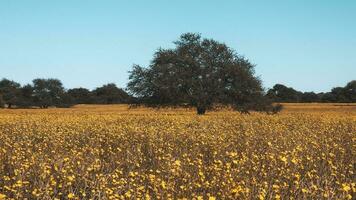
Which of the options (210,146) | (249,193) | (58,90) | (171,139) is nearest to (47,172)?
(249,193)

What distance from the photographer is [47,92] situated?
297 ft

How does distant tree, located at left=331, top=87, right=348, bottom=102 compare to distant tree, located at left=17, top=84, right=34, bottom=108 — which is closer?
distant tree, located at left=17, top=84, right=34, bottom=108

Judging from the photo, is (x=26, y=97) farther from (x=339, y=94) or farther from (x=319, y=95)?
(x=319, y=95)

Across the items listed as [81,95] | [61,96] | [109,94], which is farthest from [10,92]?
[109,94]

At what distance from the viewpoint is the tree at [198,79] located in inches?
1586

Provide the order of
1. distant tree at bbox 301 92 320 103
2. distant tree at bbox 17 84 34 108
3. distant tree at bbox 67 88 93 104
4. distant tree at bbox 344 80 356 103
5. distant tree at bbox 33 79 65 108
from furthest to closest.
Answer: distant tree at bbox 67 88 93 104, distant tree at bbox 301 92 320 103, distant tree at bbox 344 80 356 103, distant tree at bbox 33 79 65 108, distant tree at bbox 17 84 34 108

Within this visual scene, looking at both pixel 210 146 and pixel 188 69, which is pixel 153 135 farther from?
pixel 188 69

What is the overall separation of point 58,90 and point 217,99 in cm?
5725

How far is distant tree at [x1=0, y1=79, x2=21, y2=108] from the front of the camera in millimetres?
84000

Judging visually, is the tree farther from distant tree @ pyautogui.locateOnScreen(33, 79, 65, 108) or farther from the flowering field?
distant tree @ pyautogui.locateOnScreen(33, 79, 65, 108)

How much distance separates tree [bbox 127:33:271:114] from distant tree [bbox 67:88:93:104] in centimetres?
6251

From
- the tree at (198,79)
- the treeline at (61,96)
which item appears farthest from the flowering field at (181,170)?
the treeline at (61,96)

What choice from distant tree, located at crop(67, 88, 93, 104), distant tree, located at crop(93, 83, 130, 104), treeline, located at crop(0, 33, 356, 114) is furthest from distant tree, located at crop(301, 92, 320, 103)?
treeline, located at crop(0, 33, 356, 114)

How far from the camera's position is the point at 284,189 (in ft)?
22.5
